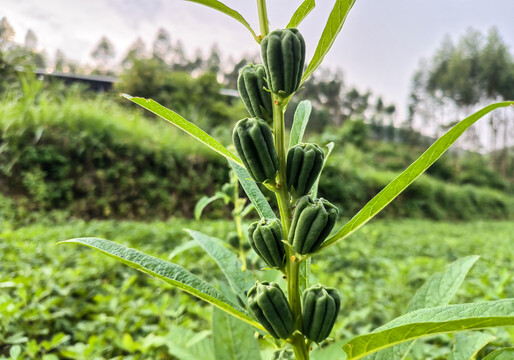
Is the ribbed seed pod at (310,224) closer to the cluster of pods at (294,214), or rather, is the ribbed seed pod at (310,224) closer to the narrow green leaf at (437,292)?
the cluster of pods at (294,214)

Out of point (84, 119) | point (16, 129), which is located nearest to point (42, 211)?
point (16, 129)

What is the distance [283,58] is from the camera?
0.47 m

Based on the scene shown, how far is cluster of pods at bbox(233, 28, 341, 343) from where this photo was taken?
1.53 feet

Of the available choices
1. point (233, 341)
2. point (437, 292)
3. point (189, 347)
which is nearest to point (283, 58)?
point (437, 292)

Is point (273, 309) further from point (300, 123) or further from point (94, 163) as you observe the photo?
point (94, 163)

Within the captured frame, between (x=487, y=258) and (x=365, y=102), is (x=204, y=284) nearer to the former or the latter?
(x=487, y=258)

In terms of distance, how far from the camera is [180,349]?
939 mm

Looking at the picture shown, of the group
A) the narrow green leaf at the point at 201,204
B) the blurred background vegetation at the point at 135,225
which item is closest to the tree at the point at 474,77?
the blurred background vegetation at the point at 135,225

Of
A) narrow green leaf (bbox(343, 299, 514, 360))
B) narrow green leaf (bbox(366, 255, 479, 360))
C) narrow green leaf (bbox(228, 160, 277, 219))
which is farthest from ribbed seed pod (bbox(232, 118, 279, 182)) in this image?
narrow green leaf (bbox(366, 255, 479, 360))

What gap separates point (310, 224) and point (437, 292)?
336mm

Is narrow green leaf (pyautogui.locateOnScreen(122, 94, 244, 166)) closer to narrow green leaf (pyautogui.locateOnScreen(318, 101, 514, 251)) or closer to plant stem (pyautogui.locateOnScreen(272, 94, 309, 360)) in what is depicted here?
plant stem (pyautogui.locateOnScreen(272, 94, 309, 360))

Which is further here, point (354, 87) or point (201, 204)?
point (354, 87)

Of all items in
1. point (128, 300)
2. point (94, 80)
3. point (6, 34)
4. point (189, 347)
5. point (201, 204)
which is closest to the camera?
point (189, 347)

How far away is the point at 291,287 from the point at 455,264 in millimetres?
364
